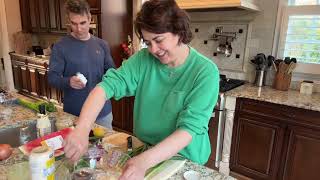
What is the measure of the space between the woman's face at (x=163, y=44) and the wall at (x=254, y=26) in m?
1.86

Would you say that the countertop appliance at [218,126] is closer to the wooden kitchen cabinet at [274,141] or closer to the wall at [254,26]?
the wooden kitchen cabinet at [274,141]

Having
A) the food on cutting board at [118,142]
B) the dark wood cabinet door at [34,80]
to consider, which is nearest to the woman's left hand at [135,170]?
the food on cutting board at [118,142]

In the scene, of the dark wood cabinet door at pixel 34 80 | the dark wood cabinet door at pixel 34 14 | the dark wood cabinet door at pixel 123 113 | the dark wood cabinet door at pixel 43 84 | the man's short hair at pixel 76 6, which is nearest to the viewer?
the man's short hair at pixel 76 6

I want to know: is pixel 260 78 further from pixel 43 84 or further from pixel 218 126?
pixel 43 84

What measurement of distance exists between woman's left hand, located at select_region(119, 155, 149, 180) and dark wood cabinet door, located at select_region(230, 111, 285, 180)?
1.66m

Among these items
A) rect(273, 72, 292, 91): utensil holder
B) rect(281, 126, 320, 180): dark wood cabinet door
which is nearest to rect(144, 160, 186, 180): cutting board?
rect(281, 126, 320, 180): dark wood cabinet door

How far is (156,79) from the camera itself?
1.11 m

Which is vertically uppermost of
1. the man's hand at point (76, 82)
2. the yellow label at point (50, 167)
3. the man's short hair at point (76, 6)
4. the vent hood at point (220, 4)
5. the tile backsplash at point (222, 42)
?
the vent hood at point (220, 4)

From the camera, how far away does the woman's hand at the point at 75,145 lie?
0.88 meters

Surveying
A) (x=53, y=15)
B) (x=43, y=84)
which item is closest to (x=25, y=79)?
(x=43, y=84)

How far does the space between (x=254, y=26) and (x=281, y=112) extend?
1.02m

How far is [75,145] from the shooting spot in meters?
0.88

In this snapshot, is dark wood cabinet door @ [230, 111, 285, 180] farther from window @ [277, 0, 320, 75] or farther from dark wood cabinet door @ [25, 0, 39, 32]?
dark wood cabinet door @ [25, 0, 39, 32]

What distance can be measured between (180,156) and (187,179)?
170mm
